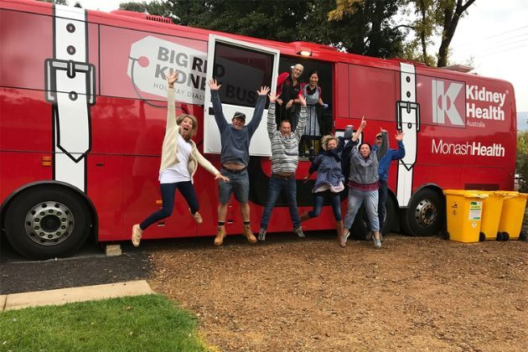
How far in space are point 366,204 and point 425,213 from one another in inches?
76.9

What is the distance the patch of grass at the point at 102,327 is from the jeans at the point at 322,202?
3239 millimetres

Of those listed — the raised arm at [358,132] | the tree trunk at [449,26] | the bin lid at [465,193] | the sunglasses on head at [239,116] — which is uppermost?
the tree trunk at [449,26]

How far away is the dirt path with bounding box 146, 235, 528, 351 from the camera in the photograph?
3533 mm

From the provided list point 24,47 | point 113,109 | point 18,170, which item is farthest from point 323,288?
point 24,47

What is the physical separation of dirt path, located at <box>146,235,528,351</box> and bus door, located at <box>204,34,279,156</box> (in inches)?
63.5

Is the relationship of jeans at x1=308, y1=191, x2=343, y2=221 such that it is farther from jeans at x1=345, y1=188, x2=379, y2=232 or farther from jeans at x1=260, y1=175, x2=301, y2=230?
jeans at x1=260, y1=175, x2=301, y2=230

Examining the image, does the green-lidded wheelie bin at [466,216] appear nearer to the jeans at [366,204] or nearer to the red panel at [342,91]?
the jeans at [366,204]

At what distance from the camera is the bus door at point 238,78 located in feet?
18.9

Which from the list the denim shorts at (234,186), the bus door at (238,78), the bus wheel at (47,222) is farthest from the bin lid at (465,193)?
the bus wheel at (47,222)

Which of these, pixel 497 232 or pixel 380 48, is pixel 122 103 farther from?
pixel 380 48

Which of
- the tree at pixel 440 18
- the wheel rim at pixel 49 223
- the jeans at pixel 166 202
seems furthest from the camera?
the tree at pixel 440 18

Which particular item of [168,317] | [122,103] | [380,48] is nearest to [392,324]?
[168,317]

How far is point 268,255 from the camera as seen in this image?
591 centimetres

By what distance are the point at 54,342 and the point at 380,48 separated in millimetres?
14795
